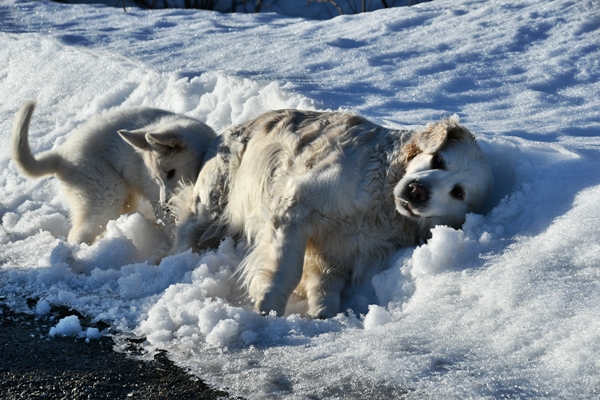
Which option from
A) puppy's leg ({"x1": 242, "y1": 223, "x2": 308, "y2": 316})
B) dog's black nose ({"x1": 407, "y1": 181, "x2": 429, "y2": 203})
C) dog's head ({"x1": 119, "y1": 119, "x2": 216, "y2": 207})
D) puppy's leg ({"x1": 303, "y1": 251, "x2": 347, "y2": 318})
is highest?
dog's black nose ({"x1": 407, "y1": 181, "x2": 429, "y2": 203})

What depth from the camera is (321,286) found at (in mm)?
4160

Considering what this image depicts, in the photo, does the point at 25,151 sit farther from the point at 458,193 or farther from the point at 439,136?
the point at 458,193

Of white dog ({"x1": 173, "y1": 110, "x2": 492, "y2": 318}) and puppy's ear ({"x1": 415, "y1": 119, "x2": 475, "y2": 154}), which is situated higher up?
→ puppy's ear ({"x1": 415, "y1": 119, "x2": 475, "y2": 154})

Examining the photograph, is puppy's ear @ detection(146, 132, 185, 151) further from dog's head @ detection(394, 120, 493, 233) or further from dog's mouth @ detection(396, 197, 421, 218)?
dog's mouth @ detection(396, 197, 421, 218)

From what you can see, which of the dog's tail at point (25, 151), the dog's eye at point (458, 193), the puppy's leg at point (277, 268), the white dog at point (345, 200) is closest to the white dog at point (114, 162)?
the dog's tail at point (25, 151)

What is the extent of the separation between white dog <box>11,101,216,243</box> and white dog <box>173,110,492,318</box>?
875mm

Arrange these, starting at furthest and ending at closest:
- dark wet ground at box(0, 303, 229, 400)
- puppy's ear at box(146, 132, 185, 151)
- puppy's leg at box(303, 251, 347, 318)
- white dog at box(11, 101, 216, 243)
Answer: white dog at box(11, 101, 216, 243)
puppy's ear at box(146, 132, 185, 151)
puppy's leg at box(303, 251, 347, 318)
dark wet ground at box(0, 303, 229, 400)

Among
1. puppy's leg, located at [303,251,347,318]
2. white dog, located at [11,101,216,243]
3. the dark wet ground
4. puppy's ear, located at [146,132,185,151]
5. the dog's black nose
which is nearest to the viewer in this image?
the dark wet ground

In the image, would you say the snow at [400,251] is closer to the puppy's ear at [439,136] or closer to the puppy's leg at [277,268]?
the puppy's leg at [277,268]

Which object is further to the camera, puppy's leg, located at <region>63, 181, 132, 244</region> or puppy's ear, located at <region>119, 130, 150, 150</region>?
puppy's leg, located at <region>63, 181, 132, 244</region>

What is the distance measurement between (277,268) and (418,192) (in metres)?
0.87

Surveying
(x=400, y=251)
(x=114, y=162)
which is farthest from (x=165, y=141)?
(x=400, y=251)

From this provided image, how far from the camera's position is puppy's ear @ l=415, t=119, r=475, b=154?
4047mm

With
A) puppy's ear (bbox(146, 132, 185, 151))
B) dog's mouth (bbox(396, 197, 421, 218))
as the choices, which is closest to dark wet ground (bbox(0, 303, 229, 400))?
dog's mouth (bbox(396, 197, 421, 218))
